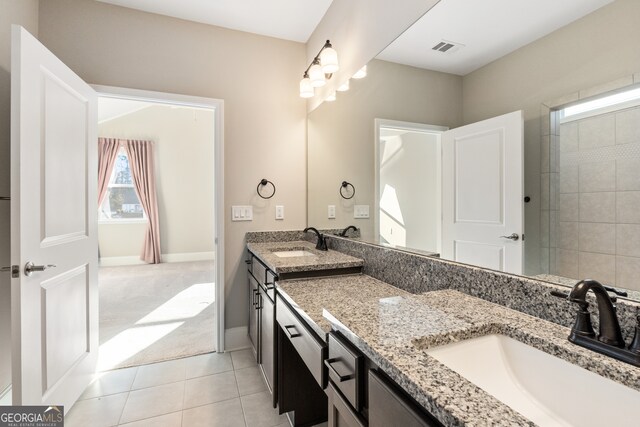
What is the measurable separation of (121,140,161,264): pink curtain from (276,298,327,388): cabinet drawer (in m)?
5.51

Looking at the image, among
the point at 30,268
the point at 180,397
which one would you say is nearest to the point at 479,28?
the point at 30,268

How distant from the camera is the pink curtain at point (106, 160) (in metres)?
5.71

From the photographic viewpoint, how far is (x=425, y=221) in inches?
57.0

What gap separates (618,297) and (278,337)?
4.41 ft

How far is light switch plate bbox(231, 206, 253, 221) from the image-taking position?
2559 millimetres

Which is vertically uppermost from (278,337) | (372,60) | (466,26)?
(372,60)

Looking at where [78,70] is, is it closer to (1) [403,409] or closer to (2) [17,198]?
(2) [17,198]

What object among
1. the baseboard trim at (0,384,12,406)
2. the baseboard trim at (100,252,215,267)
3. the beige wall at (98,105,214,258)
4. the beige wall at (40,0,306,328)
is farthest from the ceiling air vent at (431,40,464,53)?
the baseboard trim at (100,252,215,267)

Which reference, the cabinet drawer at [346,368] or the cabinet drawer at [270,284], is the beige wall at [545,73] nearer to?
the cabinet drawer at [346,368]

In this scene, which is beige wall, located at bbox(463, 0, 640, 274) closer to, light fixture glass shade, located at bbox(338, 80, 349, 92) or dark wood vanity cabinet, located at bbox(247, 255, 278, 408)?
light fixture glass shade, located at bbox(338, 80, 349, 92)

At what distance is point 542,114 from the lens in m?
0.89

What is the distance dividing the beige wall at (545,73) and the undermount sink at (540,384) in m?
0.31

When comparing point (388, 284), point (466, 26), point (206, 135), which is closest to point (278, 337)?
point (388, 284)

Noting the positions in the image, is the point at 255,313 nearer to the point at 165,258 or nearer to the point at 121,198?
the point at 165,258
